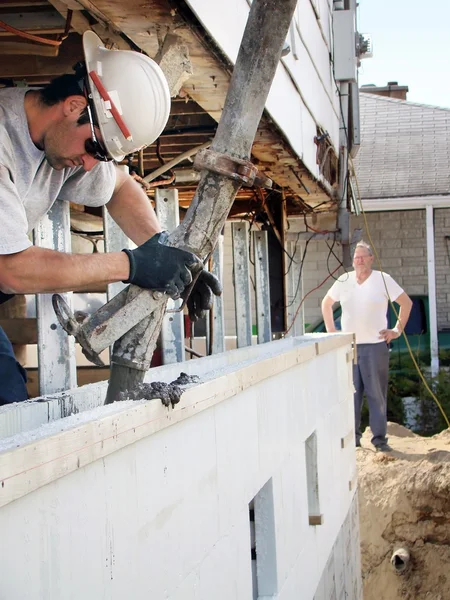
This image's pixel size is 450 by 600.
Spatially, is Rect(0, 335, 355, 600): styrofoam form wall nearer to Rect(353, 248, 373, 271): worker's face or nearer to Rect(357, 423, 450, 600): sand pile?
Rect(357, 423, 450, 600): sand pile

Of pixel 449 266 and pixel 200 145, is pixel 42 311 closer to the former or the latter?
A: pixel 200 145

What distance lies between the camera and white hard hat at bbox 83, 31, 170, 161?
9.60 ft

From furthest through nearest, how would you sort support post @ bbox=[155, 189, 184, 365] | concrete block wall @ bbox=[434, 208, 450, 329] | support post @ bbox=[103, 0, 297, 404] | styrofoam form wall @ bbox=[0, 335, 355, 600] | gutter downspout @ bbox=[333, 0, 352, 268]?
concrete block wall @ bbox=[434, 208, 450, 329] < gutter downspout @ bbox=[333, 0, 352, 268] < support post @ bbox=[155, 189, 184, 365] < support post @ bbox=[103, 0, 297, 404] < styrofoam form wall @ bbox=[0, 335, 355, 600]

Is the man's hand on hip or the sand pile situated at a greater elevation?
the man's hand on hip

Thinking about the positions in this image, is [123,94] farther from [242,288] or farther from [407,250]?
[407,250]

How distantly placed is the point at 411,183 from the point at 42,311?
11824 mm

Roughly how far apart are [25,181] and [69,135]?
0.23m

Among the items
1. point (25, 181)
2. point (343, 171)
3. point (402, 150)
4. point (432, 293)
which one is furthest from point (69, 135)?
point (402, 150)

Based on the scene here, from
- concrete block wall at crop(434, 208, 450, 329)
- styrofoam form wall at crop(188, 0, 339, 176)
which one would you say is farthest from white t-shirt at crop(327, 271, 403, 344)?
concrete block wall at crop(434, 208, 450, 329)

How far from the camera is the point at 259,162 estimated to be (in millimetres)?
6617

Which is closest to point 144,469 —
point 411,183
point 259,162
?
point 259,162

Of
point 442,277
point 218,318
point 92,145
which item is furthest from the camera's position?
point 442,277

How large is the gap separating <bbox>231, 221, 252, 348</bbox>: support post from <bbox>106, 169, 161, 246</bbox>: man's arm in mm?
3110

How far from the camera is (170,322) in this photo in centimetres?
486
